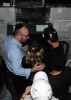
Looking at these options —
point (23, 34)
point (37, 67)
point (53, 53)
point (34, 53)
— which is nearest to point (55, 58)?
point (53, 53)

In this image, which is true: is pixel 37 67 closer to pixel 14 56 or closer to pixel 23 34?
pixel 14 56

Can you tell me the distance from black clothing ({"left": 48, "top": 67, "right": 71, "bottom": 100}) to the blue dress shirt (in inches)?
23.2

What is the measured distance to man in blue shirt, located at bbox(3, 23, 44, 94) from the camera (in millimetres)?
2998

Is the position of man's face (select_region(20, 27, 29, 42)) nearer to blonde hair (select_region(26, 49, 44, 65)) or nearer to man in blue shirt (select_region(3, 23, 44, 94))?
man in blue shirt (select_region(3, 23, 44, 94))

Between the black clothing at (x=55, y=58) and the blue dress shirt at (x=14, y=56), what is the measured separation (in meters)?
0.33

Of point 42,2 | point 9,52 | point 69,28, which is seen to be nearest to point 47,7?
point 42,2

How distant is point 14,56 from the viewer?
2.98 m

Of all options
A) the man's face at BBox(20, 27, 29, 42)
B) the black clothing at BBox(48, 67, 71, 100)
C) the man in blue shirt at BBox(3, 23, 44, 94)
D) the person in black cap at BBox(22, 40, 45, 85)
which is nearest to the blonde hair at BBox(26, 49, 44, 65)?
the person in black cap at BBox(22, 40, 45, 85)

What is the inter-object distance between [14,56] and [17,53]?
5cm

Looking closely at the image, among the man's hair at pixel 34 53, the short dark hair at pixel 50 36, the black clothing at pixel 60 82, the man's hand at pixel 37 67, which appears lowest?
the man's hand at pixel 37 67

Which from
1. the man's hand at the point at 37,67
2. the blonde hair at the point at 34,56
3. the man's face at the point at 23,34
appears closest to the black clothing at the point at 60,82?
the blonde hair at the point at 34,56

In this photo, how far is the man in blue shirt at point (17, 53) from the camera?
3.00 m

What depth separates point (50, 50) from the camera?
109 inches

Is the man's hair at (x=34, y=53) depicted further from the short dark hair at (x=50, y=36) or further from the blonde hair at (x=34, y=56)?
the short dark hair at (x=50, y=36)
